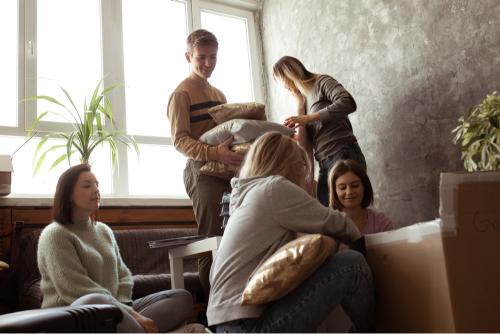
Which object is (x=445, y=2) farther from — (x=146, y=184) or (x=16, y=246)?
(x=16, y=246)

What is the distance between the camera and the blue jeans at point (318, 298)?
4.60ft

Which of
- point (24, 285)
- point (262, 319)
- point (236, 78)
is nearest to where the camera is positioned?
point (262, 319)

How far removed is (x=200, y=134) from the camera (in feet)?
8.42

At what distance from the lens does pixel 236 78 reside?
4.32 metres

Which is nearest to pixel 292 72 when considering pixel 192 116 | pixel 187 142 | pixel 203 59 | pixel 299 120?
pixel 299 120

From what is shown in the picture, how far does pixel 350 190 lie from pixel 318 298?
91 cm

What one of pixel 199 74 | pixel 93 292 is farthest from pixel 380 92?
pixel 93 292

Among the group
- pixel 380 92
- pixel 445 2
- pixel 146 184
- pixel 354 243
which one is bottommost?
pixel 354 243

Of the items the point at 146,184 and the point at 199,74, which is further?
the point at 146,184

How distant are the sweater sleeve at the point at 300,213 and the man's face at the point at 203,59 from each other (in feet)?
4.10

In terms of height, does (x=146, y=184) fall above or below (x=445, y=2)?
below

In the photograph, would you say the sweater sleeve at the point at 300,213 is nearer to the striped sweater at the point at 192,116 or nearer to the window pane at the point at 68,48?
the striped sweater at the point at 192,116

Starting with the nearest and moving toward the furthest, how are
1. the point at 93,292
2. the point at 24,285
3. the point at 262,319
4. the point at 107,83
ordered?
the point at 262,319 → the point at 93,292 → the point at 24,285 → the point at 107,83

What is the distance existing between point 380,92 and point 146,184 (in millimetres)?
1657
